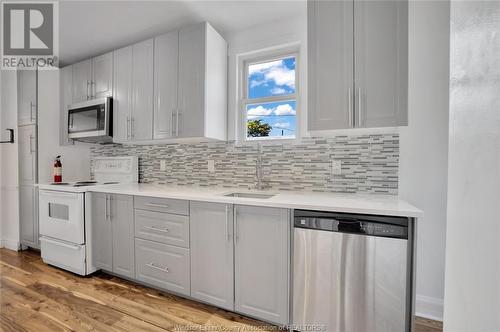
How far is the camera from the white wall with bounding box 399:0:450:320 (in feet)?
5.59

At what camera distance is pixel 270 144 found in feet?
7.55

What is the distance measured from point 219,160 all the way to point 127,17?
5.16 feet

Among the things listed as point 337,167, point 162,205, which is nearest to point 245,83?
point 337,167

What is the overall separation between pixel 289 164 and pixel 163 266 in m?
1.40

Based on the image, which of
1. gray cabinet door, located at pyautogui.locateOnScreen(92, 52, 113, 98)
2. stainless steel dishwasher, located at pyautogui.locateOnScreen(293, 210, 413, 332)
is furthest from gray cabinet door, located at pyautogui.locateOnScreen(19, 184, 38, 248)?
stainless steel dishwasher, located at pyautogui.locateOnScreen(293, 210, 413, 332)

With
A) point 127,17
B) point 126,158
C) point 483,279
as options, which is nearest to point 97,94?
point 126,158

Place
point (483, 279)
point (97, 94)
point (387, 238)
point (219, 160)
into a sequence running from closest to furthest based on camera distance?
point (483, 279) < point (387, 238) < point (219, 160) < point (97, 94)

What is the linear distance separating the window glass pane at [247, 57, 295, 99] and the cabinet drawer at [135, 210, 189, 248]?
1431 mm

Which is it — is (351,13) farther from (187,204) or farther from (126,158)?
(126,158)

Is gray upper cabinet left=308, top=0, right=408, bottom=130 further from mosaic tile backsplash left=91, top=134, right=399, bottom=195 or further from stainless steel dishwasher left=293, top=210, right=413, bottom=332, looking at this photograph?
Result: stainless steel dishwasher left=293, top=210, right=413, bottom=332

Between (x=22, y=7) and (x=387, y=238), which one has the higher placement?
(x=22, y=7)

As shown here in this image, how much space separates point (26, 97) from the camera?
2.99 metres

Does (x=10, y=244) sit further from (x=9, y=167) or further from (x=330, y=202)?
(x=330, y=202)

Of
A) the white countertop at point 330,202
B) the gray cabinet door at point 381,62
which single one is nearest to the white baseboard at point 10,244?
the white countertop at point 330,202
